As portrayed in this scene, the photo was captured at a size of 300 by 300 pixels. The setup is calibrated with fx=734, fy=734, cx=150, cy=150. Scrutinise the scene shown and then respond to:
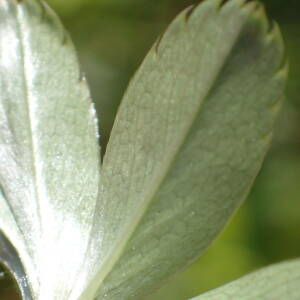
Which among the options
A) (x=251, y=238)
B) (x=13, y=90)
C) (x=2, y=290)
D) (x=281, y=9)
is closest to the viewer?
(x=13, y=90)

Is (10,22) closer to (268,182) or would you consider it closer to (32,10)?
(32,10)

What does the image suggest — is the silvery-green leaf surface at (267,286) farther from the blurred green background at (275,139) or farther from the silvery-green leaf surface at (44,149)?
the blurred green background at (275,139)

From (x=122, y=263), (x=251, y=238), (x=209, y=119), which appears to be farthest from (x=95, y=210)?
(x=251, y=238)

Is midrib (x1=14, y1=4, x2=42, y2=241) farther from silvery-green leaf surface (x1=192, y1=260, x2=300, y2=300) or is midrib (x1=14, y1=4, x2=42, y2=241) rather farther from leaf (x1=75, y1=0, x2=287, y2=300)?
silvery-green leaf surface (x1=192, y1=260, x2=300, y2=300)

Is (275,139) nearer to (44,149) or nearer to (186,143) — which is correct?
(44,149)

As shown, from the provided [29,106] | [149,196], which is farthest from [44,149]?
[149,196]

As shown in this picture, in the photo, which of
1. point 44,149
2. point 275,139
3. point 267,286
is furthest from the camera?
point 275,139

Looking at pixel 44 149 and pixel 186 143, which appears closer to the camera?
pixel 186 143
